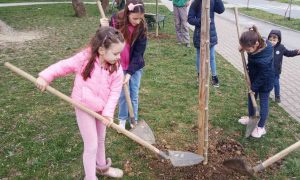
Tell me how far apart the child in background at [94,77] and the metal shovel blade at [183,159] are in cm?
72

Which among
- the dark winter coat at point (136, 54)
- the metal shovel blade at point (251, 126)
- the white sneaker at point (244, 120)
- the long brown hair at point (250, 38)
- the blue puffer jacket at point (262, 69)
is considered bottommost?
the white sneaker at point (244, 120)

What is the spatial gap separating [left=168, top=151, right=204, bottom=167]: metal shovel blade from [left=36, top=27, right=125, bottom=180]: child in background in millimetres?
715

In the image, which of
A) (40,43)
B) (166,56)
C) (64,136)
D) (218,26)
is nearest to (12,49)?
(40,43)

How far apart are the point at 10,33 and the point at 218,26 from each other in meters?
8.40

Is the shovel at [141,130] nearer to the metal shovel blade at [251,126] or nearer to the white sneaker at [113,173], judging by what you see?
the white sneaker at [113,173]

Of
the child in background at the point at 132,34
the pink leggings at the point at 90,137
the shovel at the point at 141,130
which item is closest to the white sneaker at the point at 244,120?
the shovel at the point at 141,130

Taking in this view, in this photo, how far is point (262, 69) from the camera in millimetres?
4066

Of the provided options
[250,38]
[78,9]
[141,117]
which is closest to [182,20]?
[141,117]

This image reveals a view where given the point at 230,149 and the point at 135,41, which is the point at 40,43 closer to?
the point at 135,41

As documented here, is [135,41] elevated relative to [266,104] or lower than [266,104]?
elevated

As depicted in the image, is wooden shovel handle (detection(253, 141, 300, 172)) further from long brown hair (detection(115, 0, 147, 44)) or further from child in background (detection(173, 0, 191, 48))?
child in background (detection(173, 0, 191, 48))

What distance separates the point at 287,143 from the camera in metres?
4.33

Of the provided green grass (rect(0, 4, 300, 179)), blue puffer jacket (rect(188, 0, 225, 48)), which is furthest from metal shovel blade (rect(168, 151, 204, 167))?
blue puffer jacket (rect(188, 0, 225, 48))

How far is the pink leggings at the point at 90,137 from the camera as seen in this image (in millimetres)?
3020
